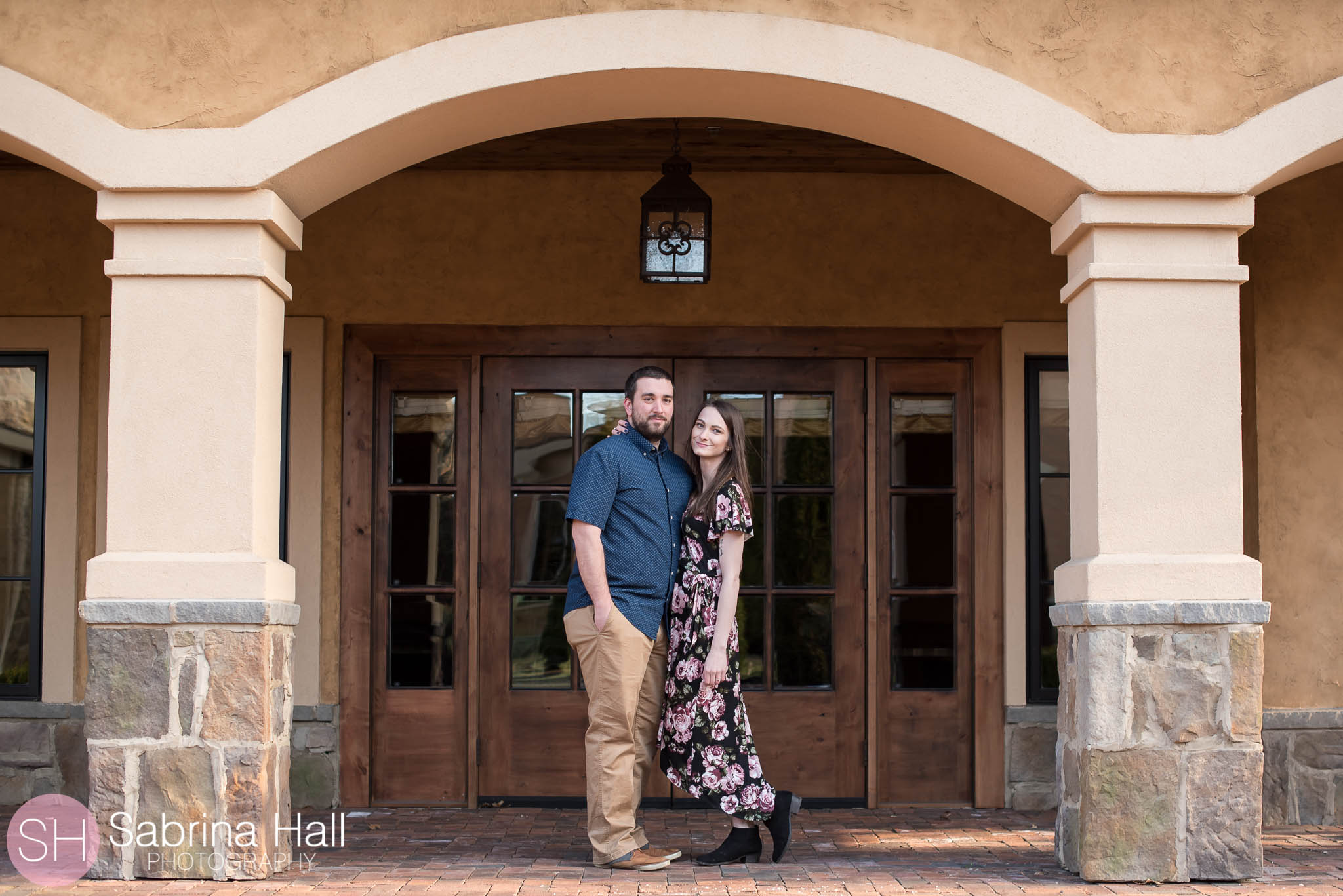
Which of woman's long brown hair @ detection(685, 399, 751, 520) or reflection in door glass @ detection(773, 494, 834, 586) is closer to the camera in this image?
woman's long brown hair @ detection(685, 399, 751, 520)

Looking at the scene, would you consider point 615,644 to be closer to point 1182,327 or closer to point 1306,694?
point 1182,327

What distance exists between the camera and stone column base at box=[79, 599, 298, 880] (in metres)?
4.12

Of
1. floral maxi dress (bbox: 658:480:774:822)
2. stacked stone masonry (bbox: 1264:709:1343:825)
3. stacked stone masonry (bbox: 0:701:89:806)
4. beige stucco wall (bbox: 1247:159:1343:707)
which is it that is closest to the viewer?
floral maxi dress (bbox: 658:480:774:822)

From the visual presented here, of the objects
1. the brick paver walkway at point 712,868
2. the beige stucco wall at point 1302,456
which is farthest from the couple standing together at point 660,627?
the beige stucco wall at point 1302,456

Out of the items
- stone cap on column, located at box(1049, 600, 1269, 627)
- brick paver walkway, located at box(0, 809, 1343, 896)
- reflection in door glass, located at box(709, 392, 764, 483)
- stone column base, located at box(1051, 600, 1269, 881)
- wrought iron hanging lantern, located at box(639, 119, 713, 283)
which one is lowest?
brick paver walkway, located at box(0, 809, 1343, 896)

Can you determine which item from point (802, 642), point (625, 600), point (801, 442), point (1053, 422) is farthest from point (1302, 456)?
point (625, 600)

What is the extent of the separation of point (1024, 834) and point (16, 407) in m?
4.79

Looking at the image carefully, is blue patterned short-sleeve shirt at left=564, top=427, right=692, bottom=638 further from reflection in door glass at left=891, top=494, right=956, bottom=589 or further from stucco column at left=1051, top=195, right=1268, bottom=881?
reflection in door glass at left=891, top=494, right=956, bottom=589

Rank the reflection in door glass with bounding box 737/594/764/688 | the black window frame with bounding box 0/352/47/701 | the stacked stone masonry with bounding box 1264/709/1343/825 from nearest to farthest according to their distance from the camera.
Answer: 1. the stacked stone masonry with bounding box 1264/709/1343/825
2. the black window frame with bounding box 0/352/47/701
3. the reflection in door glass with bounding box 737/594/764/688

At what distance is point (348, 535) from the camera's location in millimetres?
6129

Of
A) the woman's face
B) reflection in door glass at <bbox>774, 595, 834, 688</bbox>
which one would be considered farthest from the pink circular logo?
reflection in door glass at <bbox>774, 595, 834, 688</bbox>

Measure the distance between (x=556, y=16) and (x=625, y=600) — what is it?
1915mm

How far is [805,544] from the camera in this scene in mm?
6195

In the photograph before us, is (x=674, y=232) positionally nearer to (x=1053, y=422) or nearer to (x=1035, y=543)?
→ (x=1053, y=422)
